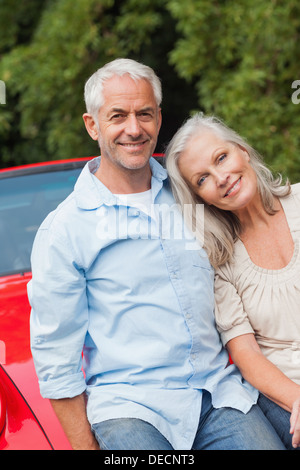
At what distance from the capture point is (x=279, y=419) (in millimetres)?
1931

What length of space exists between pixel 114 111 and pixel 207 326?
77 centimetres

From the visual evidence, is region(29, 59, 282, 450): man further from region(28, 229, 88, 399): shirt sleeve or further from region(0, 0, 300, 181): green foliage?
region(0, 0, 300, 181): green foliage

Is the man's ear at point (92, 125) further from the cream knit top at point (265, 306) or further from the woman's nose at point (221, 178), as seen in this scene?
the cream knit top at point (265, 306)

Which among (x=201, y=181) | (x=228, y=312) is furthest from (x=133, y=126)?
(x=228, y=312)

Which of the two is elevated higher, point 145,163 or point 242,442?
point 145,163

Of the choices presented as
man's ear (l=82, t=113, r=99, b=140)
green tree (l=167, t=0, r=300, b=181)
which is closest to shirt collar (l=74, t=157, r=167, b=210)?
man's ear (l=82, t=113, r=99, b=140)

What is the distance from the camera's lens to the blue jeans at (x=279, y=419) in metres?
1.90

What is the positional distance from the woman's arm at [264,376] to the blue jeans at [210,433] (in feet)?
0.24

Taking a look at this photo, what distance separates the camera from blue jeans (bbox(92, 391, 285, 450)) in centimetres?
175

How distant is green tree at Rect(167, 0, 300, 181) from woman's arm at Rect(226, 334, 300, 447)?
324cm

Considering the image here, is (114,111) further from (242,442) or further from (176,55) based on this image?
(176,55)

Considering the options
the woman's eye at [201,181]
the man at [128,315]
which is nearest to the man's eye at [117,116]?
the man at [128,315]

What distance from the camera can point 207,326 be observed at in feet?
6.48

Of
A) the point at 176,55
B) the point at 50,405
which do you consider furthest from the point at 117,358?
the point at 176,55
